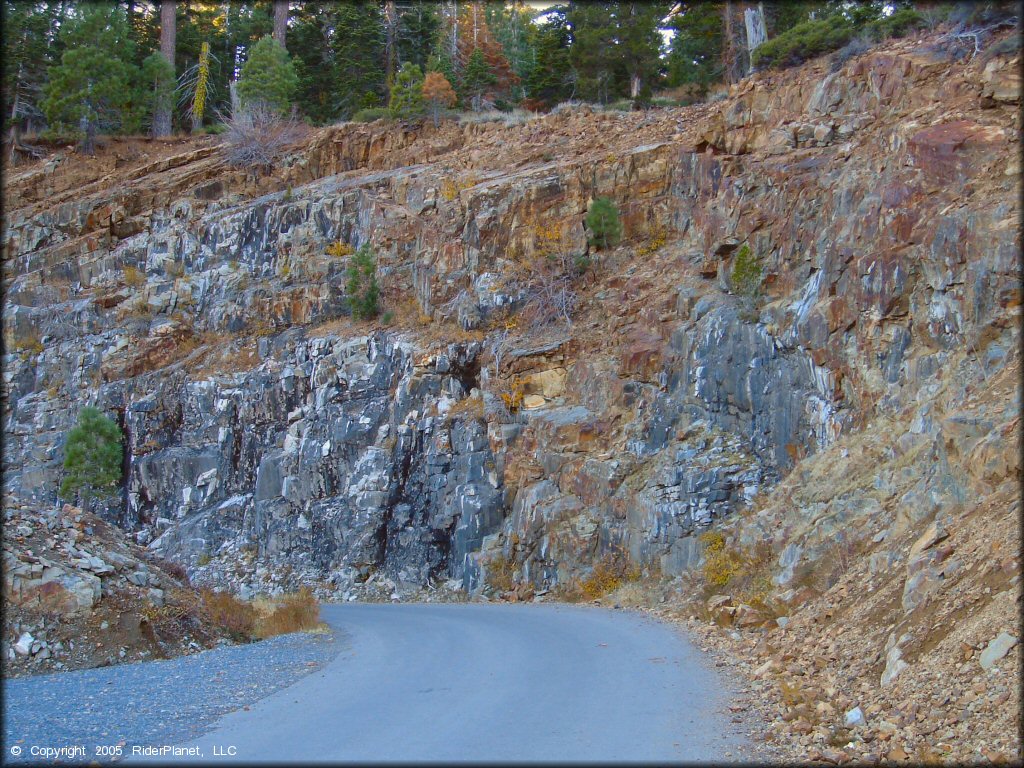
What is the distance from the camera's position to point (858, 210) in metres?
16.8

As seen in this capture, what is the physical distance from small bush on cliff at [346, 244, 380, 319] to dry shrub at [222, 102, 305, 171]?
980 centimetres

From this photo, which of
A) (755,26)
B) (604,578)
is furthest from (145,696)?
(755,26)

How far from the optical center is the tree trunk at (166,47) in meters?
38.7

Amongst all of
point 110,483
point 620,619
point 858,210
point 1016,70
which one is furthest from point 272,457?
point 1016,70

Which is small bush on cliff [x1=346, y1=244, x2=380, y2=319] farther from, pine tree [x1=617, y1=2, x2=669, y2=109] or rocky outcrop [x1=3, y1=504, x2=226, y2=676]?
pine tree [x1=617, y1=2, x2=669, y2=109]

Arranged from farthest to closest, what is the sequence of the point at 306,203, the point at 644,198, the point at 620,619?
the point at 306,203, the point at 644,198, the point at 620,619

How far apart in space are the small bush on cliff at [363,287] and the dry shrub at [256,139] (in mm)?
9803

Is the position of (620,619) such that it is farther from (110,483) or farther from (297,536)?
(110,483)

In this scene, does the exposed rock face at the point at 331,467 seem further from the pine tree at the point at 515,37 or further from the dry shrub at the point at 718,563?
the pine tree at the point at 515,37

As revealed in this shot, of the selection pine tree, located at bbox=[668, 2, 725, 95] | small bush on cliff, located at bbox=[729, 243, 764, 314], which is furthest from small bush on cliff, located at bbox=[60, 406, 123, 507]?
pine tree, located at bbox=[668, 2, 725, 95]

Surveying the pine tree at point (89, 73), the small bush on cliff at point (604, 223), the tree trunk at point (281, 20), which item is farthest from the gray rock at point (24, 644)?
the tree trunk at point (281, 20)

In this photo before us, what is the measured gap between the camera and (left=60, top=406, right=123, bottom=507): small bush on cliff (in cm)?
2408

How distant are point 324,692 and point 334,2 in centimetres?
4281

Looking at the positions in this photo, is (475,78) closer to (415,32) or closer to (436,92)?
(436,92)
